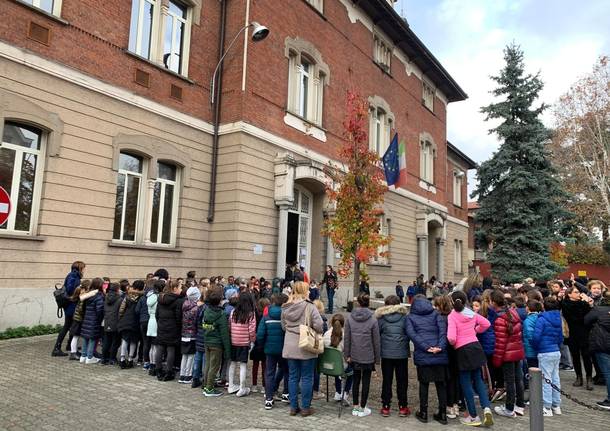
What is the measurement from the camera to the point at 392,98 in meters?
25.2

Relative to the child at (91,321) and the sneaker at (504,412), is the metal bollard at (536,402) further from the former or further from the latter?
the child at (91,321)

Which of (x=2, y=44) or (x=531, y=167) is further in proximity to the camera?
(x=531, y=167)

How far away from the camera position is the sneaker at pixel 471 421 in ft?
20.0

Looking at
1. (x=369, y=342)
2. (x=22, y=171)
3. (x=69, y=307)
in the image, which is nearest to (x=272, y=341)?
(x=369, y=342)

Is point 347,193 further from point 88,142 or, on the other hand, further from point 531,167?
point 531,167

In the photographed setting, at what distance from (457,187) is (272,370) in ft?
109

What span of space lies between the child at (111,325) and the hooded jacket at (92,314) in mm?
169

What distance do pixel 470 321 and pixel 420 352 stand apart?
33.1 inches

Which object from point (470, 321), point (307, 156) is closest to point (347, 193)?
point (307, 156)

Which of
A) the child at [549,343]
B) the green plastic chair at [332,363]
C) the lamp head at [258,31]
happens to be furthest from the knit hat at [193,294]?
the lamp head at [258,31]

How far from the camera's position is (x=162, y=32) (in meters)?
14.2

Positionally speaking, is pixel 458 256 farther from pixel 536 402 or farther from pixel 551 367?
pixel 536 402

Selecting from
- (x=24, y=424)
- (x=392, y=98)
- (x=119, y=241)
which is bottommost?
(x=24, y=424)

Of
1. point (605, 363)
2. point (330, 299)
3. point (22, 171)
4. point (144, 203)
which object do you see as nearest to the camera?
point (605, 363)
